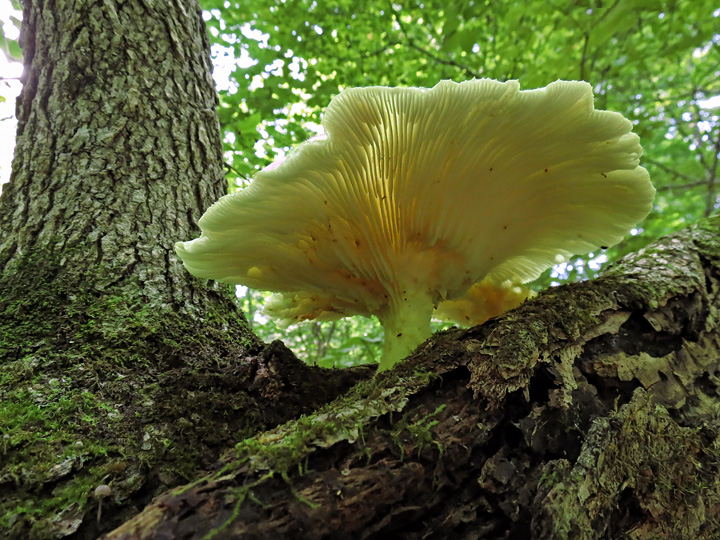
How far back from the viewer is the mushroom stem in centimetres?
188

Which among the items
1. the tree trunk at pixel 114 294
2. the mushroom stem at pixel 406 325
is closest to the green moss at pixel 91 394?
the tree trunk at pixel 114 294

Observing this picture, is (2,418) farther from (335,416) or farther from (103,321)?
(335,416)

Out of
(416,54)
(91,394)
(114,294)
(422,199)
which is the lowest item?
(91,394)

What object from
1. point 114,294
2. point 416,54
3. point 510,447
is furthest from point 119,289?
point 416,54

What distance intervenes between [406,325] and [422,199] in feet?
1.84

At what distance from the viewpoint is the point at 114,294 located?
1719 millimetres

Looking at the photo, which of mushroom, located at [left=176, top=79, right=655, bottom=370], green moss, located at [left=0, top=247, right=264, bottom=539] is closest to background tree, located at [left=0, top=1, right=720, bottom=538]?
green moss, located at [left=0, top=247, right=264, bottom=539]

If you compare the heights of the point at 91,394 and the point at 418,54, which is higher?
the point at 418,54

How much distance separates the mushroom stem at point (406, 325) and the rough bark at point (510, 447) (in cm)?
36

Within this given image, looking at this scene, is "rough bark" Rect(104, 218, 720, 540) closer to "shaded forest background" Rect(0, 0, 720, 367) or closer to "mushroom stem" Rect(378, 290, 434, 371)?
A: "mushroom stem" Rect(378, 290, 434, 371)

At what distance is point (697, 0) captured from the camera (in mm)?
3523

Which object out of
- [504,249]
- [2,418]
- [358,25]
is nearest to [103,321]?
[2,418]

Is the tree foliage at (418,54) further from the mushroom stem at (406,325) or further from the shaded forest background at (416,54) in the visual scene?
the mushroom stem at (406,325)

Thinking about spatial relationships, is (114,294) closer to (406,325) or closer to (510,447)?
(406,325)
